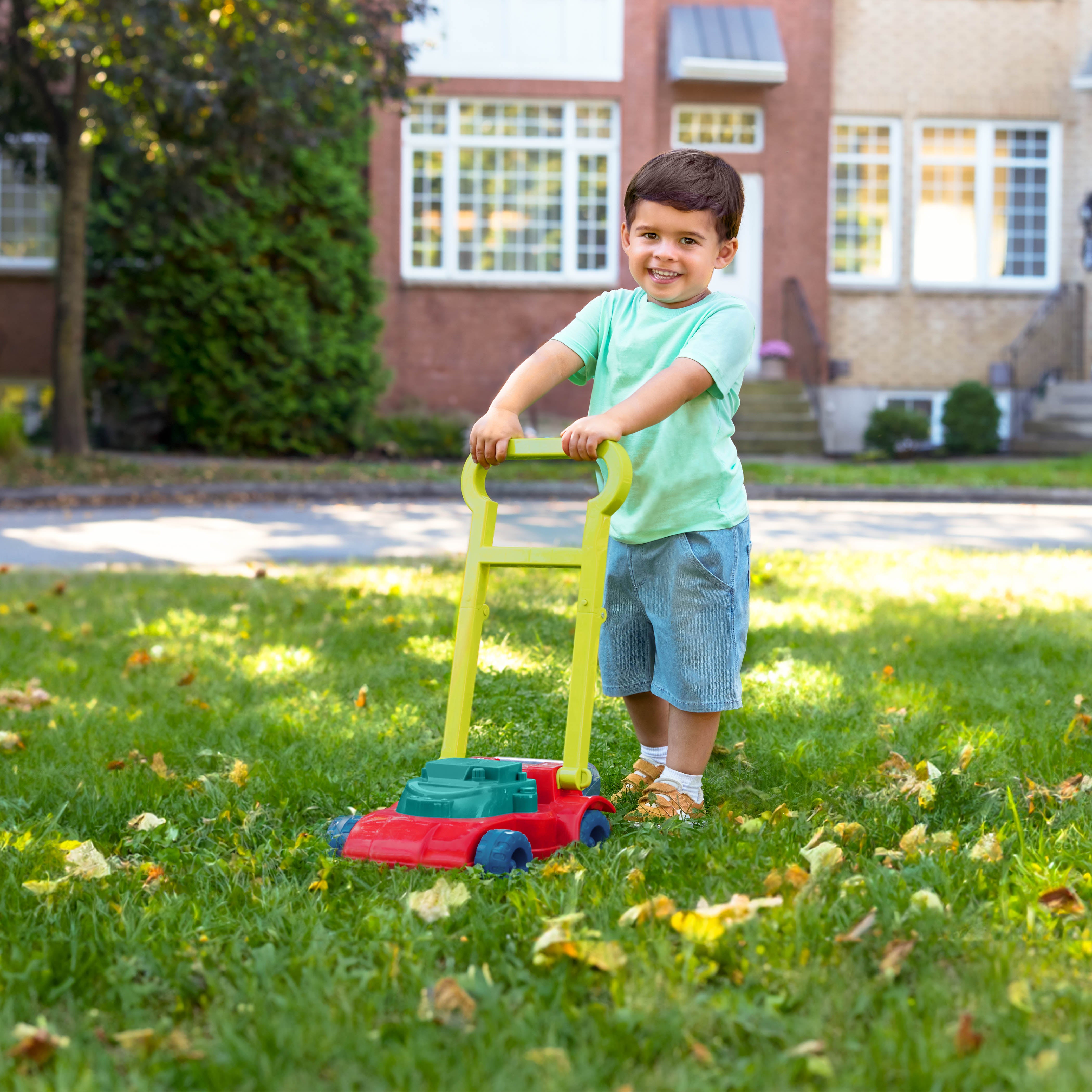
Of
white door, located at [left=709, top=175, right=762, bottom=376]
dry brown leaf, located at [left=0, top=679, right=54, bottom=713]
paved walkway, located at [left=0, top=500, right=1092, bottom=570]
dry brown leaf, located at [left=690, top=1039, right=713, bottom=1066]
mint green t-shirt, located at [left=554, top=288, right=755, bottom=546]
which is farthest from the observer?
white door, located at [left=709, top=175, right=762, bottom=376]

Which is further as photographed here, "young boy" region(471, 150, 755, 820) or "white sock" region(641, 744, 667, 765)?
"white sock" region(641, 744, 667, 765)

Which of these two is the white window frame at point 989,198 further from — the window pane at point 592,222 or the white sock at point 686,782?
the white sock at point 686,782

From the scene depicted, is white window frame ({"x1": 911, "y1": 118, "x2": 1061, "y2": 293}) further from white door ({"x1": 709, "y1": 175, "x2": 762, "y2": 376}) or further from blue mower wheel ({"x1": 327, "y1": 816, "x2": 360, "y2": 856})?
blue mower wheel ({"x1": 327, "y1": 816, "x2": 360, "y2": 856})

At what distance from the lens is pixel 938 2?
1961cm

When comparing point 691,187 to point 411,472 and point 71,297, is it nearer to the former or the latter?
point 411,472

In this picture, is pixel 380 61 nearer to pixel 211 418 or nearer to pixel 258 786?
pixel 211 418

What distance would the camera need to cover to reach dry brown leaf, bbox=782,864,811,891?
2.43 meters

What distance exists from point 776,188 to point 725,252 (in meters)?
17.4

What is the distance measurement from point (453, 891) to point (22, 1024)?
2.61 ft

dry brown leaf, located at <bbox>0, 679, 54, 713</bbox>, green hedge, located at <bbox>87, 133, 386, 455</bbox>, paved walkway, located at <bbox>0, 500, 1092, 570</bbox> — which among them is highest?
green hedge, located at <bbox>87, 133, 386, 455</bbox>

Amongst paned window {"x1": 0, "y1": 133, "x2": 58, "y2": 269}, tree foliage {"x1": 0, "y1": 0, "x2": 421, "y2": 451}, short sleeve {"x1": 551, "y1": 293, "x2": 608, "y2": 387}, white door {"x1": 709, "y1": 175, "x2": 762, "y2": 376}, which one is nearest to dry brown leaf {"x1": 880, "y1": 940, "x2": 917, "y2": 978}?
short sleeve {"x1": 551, "y1": 293, "x2": 608, "y2": 387}

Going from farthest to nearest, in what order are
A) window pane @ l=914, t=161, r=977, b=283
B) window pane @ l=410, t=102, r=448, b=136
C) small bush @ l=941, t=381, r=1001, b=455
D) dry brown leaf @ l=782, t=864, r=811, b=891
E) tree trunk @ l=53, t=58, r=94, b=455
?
1. window pane @ l=914, t=161, r=977, b=283
2. window pane @ l=410, t=102, r=448, b=136
3. small bush @ l=941, t=381, r=1001, b=455
4. tree trunk @ l=53, t=58, r=94, b=455
5. dry brown leaf @ l=782, t=864, r=811, b=891

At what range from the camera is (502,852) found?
260 centimetres

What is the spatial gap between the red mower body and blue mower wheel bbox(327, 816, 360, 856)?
18 mm
